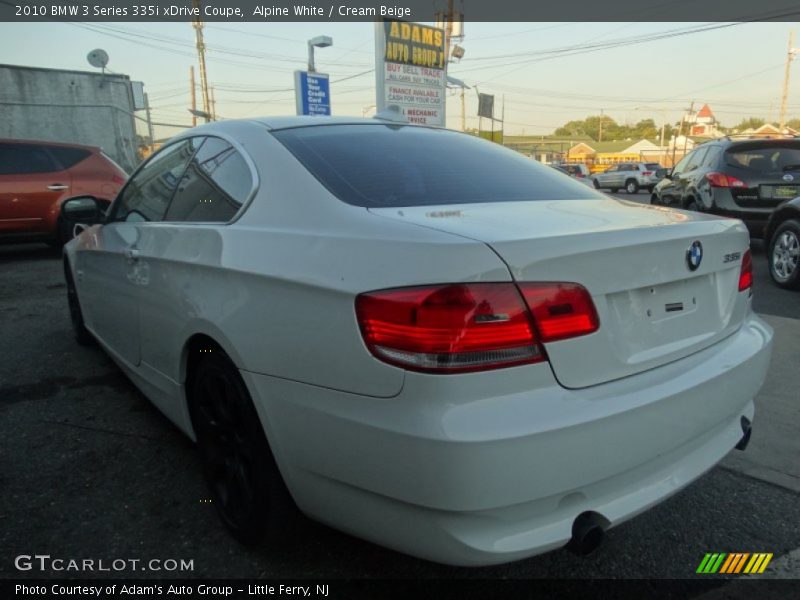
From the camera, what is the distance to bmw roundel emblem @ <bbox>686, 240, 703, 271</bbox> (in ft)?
6.00

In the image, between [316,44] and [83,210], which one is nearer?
[83,210]

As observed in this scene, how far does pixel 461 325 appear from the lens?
1.46 meters

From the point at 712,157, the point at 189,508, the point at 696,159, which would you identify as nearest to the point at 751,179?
the point at 712,157

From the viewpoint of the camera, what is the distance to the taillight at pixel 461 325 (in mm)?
1465

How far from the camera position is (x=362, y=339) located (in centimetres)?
154

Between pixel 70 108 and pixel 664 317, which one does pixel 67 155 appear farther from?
pixel 664 317

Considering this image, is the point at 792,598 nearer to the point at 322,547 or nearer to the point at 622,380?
the point at 622,380

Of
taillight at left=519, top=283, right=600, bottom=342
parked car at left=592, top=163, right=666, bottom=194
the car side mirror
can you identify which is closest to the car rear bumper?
taillight at left=519, top=283, right=600, bottom=342

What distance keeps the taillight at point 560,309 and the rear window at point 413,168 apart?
0.61 m

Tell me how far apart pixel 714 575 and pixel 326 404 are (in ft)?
4.84

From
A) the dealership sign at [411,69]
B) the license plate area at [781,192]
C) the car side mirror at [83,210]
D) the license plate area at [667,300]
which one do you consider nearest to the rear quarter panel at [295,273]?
the license plate area at [667,300]

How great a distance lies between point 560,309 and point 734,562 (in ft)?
4.22

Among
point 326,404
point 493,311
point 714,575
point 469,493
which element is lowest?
point 714,575

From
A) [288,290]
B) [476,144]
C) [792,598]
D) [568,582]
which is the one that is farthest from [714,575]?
[476,144]
